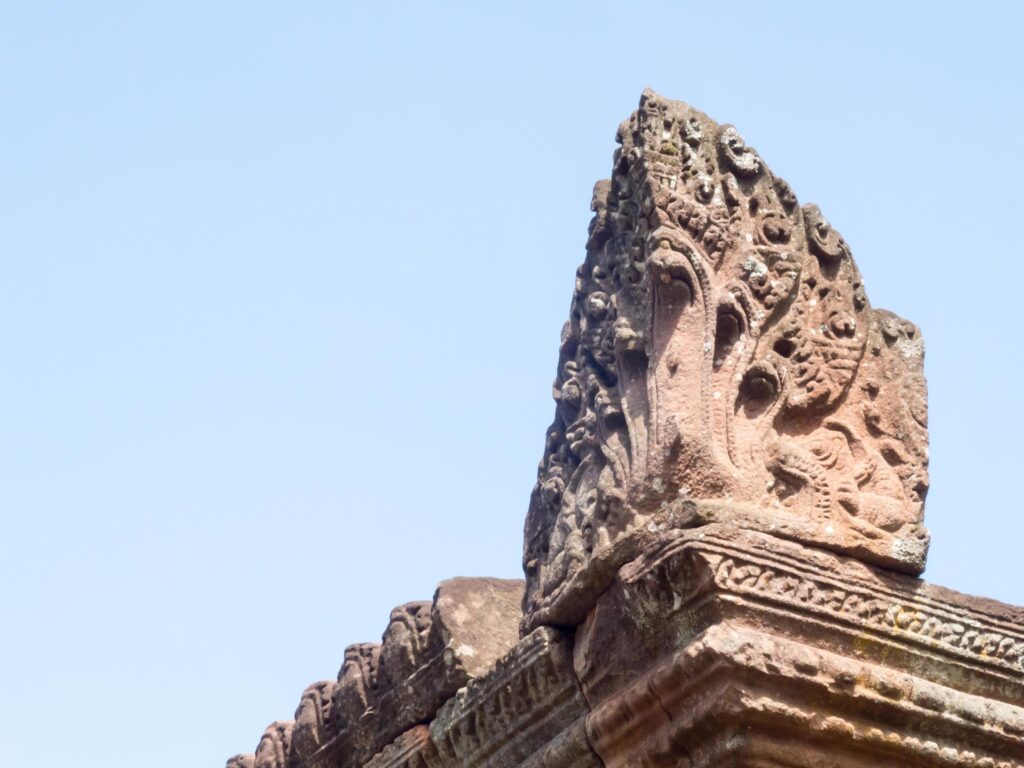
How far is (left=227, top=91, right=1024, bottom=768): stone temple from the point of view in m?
5.39

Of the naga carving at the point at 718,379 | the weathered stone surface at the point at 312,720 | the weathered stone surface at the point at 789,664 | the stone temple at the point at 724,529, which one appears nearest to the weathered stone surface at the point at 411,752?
the stone temple at the point at 724,529

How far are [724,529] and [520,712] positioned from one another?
1174 mm

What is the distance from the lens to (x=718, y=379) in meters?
5.84

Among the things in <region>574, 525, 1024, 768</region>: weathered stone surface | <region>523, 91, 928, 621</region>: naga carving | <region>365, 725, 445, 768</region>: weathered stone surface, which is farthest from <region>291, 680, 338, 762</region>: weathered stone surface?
<region>574, 525, 1024, 768</region>: weathered stone surface

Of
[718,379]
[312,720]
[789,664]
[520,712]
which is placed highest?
[312,720]

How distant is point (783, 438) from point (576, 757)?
109 centimetres

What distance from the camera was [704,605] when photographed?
5379 mm

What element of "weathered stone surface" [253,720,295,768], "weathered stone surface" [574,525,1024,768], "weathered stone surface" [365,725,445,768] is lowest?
"weathered stone surface" [574,525,1024,768]

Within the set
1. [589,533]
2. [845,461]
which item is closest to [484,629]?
[589,533]

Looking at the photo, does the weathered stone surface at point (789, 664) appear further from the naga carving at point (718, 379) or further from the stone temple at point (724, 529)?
the naga carving at point (718, 379)

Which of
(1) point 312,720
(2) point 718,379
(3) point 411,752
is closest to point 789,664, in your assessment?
(2) point 718,379

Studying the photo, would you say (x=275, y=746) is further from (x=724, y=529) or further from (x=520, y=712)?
(x=724, y=529)

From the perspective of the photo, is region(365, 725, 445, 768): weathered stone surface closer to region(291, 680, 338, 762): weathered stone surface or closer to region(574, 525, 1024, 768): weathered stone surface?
region(291, 680, 338, 762): weathered stone surface

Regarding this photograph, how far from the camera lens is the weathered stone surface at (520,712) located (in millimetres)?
5992
